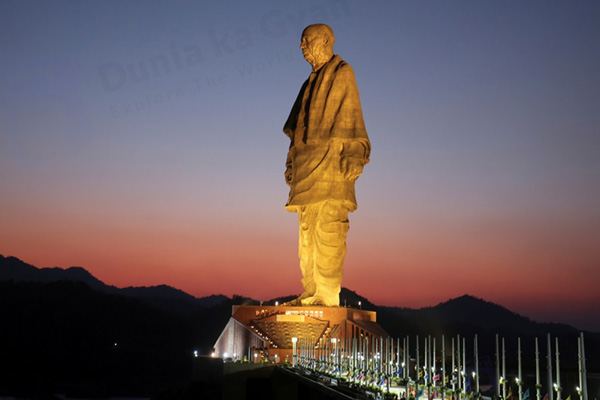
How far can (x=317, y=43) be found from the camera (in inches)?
1108

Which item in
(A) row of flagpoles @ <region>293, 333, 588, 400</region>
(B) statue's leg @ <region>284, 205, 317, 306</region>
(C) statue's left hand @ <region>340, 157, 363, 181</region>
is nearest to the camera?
(A) row of flagpoles @ <region>293, 333, 588, 400</region>

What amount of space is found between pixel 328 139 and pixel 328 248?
158 inches

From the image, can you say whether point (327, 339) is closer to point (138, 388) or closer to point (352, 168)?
point (352, 168)

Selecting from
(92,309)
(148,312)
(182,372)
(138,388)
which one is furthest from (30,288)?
(138,388)

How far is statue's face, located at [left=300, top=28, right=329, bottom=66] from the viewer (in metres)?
28.1

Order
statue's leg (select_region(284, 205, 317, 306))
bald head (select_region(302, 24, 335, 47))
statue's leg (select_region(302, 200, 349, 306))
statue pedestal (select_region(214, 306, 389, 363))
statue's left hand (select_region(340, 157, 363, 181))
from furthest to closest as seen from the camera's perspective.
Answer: bald head (select_region(302, 24, 335, 47)) → statue's leg (select_region(284, 205, 317, 306)) → statue's leg (select_region(302, 200, 349, 306)) → statue's left hand (select_region(340, 157, 363, 181)) → statue pedestal (select_region(214, 306, 389, 363))

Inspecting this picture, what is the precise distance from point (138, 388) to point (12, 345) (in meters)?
14.6

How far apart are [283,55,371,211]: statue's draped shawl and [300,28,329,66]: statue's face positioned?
538 millimetres

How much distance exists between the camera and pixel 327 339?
25750 millimetres

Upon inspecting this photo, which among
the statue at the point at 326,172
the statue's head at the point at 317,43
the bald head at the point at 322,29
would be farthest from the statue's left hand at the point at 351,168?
the bald head at the point at 322,29

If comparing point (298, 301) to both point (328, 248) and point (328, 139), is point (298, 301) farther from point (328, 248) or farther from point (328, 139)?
point (328, 139)

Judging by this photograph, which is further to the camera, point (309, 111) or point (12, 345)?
point (12, 345)

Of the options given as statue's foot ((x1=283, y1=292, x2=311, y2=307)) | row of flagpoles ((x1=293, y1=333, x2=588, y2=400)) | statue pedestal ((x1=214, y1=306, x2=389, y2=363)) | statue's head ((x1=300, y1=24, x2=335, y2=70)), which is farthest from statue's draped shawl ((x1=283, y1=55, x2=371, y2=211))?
row of flagpoles ((x1=293, y1=333, x2=588, y2=400))

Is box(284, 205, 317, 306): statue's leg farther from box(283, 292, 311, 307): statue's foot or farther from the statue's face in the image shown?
the statue's face
